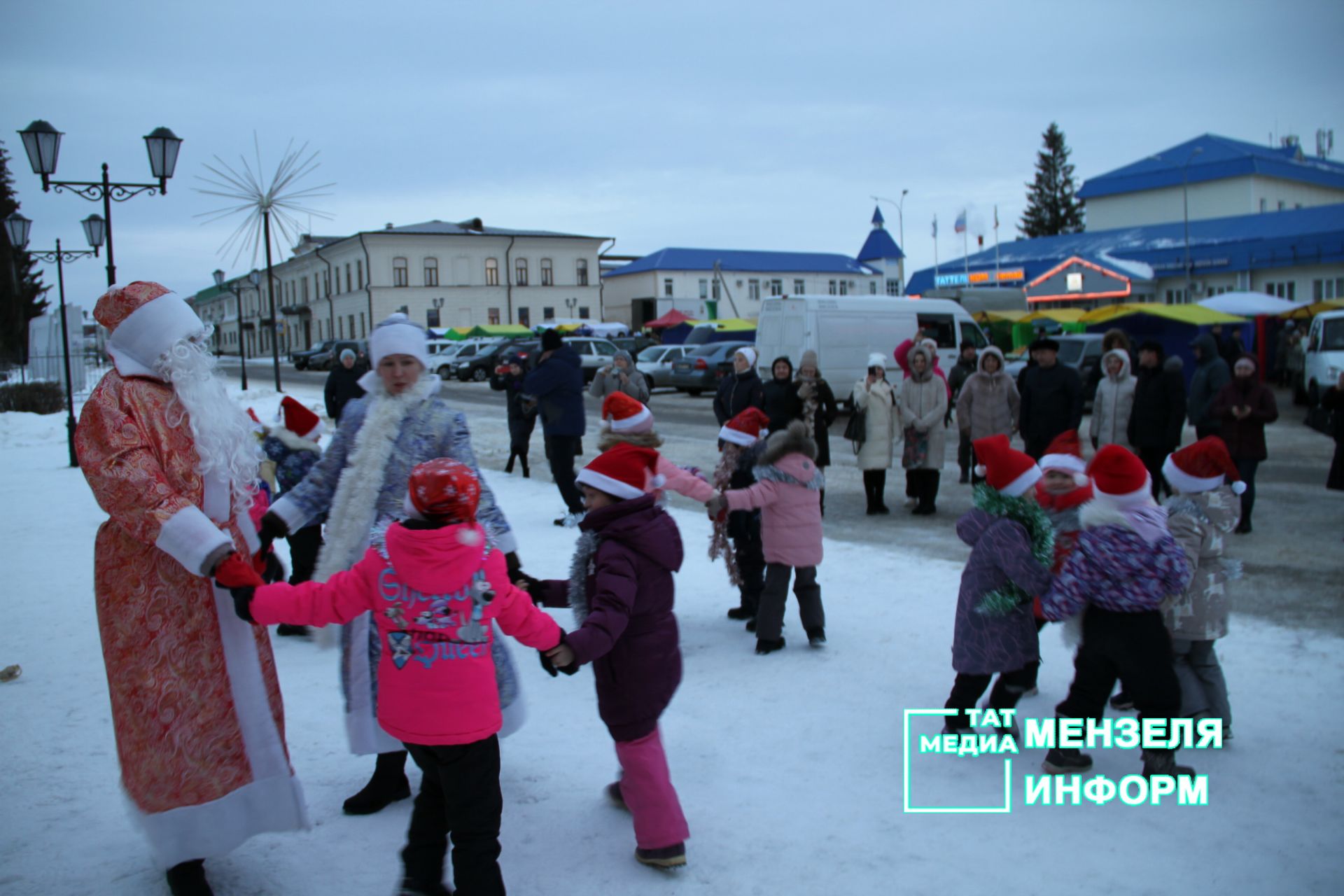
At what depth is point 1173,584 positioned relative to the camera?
328 cm

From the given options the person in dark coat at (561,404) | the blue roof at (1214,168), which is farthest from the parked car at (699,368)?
the blue roof at (1214,168)

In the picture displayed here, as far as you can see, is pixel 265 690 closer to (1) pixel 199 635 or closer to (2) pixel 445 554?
(1) pixel 199 635

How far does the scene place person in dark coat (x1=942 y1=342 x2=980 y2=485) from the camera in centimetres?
1063

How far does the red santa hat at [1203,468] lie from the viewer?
3713mm

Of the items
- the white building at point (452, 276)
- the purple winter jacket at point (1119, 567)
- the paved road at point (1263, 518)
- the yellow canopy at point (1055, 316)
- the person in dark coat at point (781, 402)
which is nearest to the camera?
the purple winter jacket at point (1119, 567)

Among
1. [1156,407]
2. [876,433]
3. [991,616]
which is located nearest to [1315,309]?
[1156,407]

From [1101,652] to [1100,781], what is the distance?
1.72 feet

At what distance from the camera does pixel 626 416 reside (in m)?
4.41

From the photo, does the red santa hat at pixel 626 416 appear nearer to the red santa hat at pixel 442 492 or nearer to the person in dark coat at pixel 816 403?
the red santa hat at pixel 442 492

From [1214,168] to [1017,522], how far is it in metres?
55.2

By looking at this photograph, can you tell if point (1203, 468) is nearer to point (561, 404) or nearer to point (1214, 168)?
point (561, 404)

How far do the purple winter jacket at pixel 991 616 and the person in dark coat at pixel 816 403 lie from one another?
419 cm

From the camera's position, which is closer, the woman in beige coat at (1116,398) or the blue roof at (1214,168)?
the woman in beige coat at (1116,398)

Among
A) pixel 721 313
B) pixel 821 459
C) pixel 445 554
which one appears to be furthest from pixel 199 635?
pixel 721 313
